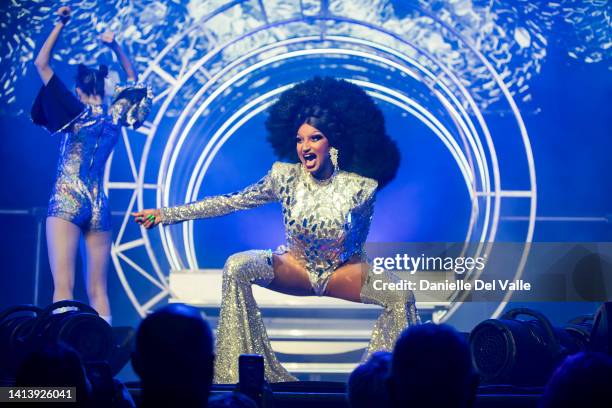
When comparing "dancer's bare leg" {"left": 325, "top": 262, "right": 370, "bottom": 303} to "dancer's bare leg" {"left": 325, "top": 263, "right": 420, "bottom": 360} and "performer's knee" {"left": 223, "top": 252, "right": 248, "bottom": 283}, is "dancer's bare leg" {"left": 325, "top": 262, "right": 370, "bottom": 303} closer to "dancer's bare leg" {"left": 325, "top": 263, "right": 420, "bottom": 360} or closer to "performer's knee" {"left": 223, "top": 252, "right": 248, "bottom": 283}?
"dancer's bare leg" {"left": 325, "top": 263, "right": 420, "bottom": 360}

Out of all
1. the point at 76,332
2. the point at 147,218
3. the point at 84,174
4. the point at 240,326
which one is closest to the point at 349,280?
the point at 240,326

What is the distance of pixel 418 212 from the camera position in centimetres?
652

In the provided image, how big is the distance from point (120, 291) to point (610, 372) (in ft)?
17.1

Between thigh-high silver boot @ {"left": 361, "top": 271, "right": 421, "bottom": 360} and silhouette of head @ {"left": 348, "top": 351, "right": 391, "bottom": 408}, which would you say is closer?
silhouette of head @ {"left": 348, "top": 351, "right": 391, "bottom": 408}

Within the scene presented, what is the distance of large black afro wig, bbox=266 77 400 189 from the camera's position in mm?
4625

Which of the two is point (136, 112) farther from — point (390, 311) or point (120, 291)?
point (390, 311)

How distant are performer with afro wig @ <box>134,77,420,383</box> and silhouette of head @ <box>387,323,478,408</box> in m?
2.32

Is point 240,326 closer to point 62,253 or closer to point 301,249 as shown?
point 301,249

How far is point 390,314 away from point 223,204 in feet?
3.99

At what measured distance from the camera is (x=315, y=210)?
4.44 metres

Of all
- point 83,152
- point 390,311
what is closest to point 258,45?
point 83,152

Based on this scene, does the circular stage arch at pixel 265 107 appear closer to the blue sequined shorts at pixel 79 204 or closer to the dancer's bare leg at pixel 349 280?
the blue sequined shorts at pixel 79 204

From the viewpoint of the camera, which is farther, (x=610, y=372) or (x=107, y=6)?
(x=107, y=6)

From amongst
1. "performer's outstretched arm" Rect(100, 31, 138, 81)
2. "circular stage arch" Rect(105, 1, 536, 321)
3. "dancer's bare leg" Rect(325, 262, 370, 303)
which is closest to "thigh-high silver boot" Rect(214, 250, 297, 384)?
"dancer's bare leg" Rect(325, 262, 370, 303)
